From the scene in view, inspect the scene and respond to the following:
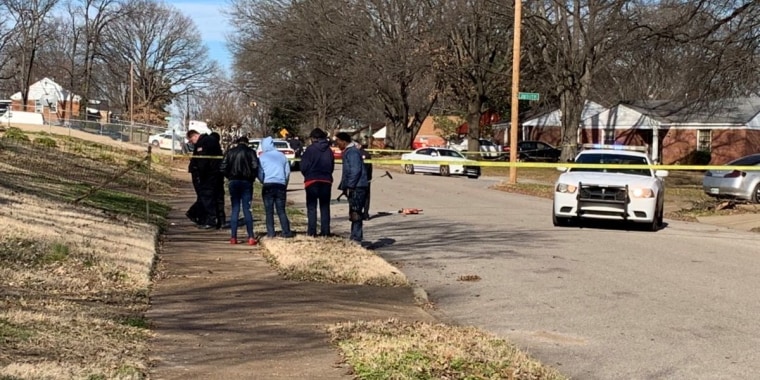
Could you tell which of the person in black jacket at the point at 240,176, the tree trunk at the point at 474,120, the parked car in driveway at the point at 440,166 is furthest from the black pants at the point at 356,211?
the tree trunk at the point at 474,120

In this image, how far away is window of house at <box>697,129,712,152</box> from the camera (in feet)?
164

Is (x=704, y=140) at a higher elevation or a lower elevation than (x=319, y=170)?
higher

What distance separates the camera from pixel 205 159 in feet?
50.6

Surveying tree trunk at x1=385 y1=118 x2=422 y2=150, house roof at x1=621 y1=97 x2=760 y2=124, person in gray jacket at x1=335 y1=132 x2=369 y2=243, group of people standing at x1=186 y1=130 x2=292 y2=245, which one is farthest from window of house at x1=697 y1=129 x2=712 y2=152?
group of people standing at x1=186 y1=130 x2=292 y2=245

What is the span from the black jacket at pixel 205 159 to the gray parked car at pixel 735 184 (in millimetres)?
13485

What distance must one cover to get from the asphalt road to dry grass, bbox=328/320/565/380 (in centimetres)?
48

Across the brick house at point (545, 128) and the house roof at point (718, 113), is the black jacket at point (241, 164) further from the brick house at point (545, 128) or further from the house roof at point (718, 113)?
the brick house at point (545, 128)

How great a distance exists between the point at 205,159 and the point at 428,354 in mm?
9657

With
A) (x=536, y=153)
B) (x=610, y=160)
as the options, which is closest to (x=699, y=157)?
(x=536, y=153)

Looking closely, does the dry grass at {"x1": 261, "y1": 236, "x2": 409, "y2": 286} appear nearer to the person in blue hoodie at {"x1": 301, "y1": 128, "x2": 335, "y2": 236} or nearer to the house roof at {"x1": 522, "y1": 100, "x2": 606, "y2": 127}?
the person in blue hoodie at {"x1": 301, "y1": 128, "x2": 335, "y2": 236}

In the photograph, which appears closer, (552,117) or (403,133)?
(403,133)

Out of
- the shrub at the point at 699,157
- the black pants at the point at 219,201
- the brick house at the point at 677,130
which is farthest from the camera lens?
the shrub at the point at 699,157

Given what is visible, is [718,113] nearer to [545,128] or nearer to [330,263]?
[545,128]

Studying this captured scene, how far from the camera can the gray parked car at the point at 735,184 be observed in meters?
22.8
